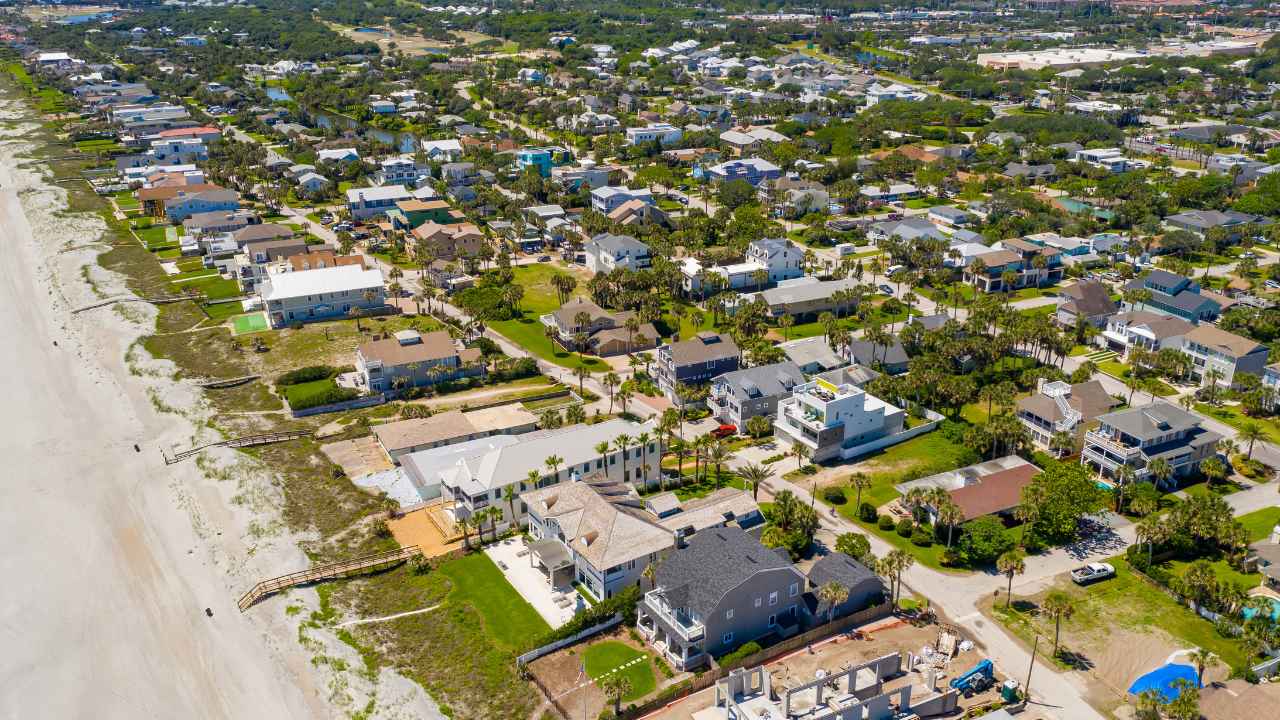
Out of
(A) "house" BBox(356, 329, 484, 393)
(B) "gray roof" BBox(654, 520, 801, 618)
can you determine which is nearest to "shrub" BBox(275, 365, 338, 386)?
(A) "house" BBox(356, 329, 484, 393)

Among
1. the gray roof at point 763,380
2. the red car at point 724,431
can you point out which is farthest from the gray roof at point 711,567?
the gray roof at point 763,380

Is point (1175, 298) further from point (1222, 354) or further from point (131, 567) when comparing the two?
point (131, 567)

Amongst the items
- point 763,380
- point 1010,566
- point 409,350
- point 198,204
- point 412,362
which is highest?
point 198,204

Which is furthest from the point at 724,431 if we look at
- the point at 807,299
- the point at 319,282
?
the point at 319,282

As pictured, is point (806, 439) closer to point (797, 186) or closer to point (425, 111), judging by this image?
point (797, 186)

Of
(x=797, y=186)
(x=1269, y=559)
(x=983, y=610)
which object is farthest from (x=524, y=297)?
(x=1269, y=559)
